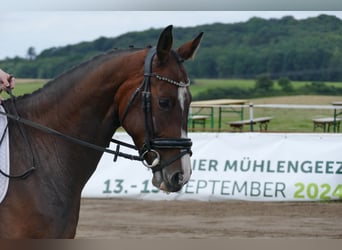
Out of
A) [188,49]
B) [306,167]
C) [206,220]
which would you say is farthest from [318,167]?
[188,49]

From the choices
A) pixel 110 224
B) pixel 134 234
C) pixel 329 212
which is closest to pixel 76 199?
pixel 134 234

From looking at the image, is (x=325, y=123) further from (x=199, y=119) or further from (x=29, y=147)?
(x=29, y=147)

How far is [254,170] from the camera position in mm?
11227

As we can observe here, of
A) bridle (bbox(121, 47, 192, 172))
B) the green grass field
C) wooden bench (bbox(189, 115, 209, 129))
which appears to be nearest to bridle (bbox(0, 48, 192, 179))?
bridle (bbox(121, 47, 192, 172))

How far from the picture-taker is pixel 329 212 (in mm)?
10656

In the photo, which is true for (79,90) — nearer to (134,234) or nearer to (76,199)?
(76,199)

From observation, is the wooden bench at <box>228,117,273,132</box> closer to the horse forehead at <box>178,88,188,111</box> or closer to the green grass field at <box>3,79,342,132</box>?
the green grass field at <box>3,79,342,132</box>

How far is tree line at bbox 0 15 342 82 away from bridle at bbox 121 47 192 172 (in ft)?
26.1

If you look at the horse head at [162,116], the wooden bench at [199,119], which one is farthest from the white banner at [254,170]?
the horse head at [162,116]

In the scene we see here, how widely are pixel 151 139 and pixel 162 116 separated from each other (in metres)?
0.14

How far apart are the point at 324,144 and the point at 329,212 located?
114 cm

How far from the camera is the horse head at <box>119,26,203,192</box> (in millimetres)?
4055

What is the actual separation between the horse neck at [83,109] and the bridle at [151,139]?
0.12 metres

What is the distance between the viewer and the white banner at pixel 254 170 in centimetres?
1116
